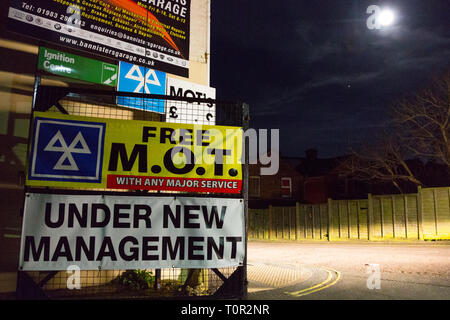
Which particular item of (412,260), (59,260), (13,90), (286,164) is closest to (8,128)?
(13,90)

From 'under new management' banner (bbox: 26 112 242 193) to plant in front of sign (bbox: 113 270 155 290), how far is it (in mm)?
2211

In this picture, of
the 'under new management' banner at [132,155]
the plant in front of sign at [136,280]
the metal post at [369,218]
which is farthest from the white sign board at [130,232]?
the metal post at [369,218]

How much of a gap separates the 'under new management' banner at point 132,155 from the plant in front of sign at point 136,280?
7.26ft

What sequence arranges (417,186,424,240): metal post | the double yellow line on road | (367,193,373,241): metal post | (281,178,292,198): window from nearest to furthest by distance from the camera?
the double yellow line on road → (417,186,424,240): metal post → (367,193,373,241): metal post → (281,178,292,198): window

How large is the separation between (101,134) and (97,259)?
1509 mm

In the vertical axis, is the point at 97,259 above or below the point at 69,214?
below

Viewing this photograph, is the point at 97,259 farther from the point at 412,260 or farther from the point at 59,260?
the point at 412,260

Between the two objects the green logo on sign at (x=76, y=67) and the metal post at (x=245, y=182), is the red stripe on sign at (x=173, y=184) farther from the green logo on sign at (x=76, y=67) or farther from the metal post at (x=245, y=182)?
the green logo on sign at (x=76, y=67)

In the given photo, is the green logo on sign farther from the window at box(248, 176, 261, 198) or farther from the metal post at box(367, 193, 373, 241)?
the window at box(248, 176, 261, 198)

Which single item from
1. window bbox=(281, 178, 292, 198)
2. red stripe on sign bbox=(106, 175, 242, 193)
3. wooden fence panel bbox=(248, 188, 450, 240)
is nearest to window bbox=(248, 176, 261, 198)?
window bbox=(281, 178, 292, 198)

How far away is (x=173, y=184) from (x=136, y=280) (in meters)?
2.32

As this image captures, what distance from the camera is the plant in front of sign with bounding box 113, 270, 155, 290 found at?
6.12 meters

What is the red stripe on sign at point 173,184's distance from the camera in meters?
4.66

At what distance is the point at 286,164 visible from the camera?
143 ft
